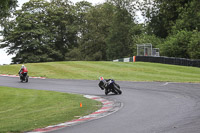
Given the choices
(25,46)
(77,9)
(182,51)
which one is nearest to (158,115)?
(182,51)

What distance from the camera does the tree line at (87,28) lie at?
62.2 meters

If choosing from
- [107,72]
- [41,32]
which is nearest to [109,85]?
[107,72]

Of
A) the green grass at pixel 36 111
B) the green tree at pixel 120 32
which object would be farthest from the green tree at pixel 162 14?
the green grass at pixel 36 111

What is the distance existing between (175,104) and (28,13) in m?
55.2

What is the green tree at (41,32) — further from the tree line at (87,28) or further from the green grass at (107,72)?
the green grass at (107,72)

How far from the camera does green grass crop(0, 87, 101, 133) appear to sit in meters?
9.88

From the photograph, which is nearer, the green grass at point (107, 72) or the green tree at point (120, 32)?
the green grass at point (107, 72)

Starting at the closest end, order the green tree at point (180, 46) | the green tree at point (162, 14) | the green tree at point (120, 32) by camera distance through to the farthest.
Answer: the green tree at point (180, 46) → the green tree at point (162, 14) → the green tree at point (120, 32)

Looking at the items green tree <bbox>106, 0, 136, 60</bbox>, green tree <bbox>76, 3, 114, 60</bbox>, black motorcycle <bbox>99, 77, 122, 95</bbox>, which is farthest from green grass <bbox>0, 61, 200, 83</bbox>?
green tree <bbox>76, 3, 114, 60</bbox>

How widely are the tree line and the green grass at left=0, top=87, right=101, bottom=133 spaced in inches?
1721

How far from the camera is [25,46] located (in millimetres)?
62906

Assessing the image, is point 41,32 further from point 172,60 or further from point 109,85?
point 109,85

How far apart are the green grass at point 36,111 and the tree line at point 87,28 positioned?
43.7 m

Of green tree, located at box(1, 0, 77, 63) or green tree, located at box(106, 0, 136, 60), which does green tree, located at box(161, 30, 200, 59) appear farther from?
green tree, located at box(1, 0, 77, 63)
